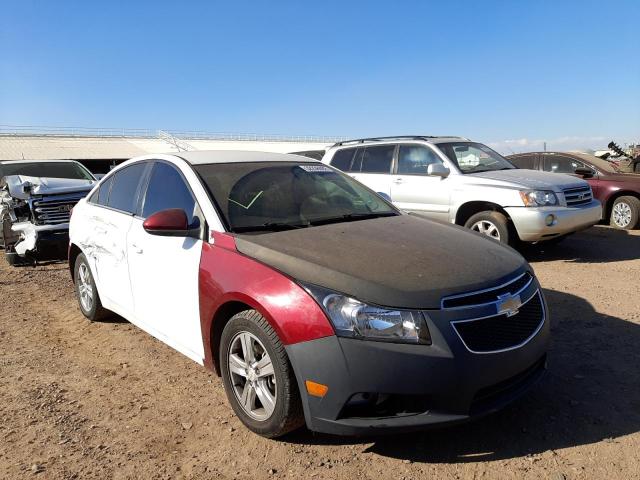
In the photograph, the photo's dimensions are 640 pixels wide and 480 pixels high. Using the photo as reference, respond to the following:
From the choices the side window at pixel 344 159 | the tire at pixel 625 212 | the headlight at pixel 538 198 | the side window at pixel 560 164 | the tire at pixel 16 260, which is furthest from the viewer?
the side window at pixel 560 164

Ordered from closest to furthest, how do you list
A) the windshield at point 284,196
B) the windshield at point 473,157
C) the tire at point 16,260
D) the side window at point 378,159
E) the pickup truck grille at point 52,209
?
1. the windshield at point 284,196
2. the windshield at point 473,157
3. the pickup truck grille at point 52,209
4. the tire at point 16,260
5. the side window at point 378,159

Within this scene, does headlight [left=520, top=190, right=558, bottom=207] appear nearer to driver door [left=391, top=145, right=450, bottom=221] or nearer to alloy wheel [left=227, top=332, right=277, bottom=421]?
driver door [left=391, top=145, right=450, bottom=221]

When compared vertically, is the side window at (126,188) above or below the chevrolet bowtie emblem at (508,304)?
above

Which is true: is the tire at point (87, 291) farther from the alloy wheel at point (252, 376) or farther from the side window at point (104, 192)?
the alloy wheel at point (252, 376)

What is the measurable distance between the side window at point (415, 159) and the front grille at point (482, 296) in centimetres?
552

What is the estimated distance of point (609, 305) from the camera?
524 centimetres

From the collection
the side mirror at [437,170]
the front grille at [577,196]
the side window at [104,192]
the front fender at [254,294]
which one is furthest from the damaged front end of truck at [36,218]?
the front grille at [577,196]

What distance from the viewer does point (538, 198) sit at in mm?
7152

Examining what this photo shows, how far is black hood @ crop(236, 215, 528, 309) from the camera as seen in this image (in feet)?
8.63

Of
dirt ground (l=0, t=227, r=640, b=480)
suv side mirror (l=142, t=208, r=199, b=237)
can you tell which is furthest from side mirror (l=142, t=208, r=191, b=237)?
dirt ground (l=0, t=227, r=640, b=480)

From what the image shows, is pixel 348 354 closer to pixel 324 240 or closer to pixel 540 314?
pixel 324 240

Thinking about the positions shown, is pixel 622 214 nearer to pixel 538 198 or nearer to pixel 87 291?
pixel 538 198

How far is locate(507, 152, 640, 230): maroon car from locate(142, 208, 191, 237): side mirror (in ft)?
31.0

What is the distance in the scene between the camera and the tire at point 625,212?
10.1m
